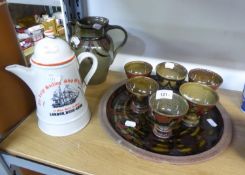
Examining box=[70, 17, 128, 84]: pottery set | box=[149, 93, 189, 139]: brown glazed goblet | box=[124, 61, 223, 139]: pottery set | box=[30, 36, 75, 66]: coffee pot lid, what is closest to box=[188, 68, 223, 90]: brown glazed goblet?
box=[124, 61, 223, 139]: pottery set

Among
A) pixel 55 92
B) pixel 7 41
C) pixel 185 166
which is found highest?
pixel 7 41

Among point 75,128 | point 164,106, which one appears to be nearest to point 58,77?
point 75,128

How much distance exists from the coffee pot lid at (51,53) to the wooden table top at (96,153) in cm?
20

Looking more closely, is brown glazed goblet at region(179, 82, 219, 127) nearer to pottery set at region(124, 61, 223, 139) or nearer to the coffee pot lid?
pottery set at region(124, 61, 223, 139)

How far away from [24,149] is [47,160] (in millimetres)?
71

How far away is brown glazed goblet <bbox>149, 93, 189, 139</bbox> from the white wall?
0.97 ft

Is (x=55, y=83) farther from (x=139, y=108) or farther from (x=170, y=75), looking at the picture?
(x=170, y=75)

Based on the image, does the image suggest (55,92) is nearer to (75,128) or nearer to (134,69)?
(75,128)

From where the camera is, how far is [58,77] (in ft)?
1.72

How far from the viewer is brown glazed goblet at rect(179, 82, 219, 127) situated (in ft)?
1.91

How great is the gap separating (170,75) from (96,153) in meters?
0.36

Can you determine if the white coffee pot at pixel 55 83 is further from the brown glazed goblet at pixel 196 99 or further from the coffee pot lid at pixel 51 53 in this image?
the brown glazed goblet at pixel 196 99

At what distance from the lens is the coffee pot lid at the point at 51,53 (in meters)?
0.51

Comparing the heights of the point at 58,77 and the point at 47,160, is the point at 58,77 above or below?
above
